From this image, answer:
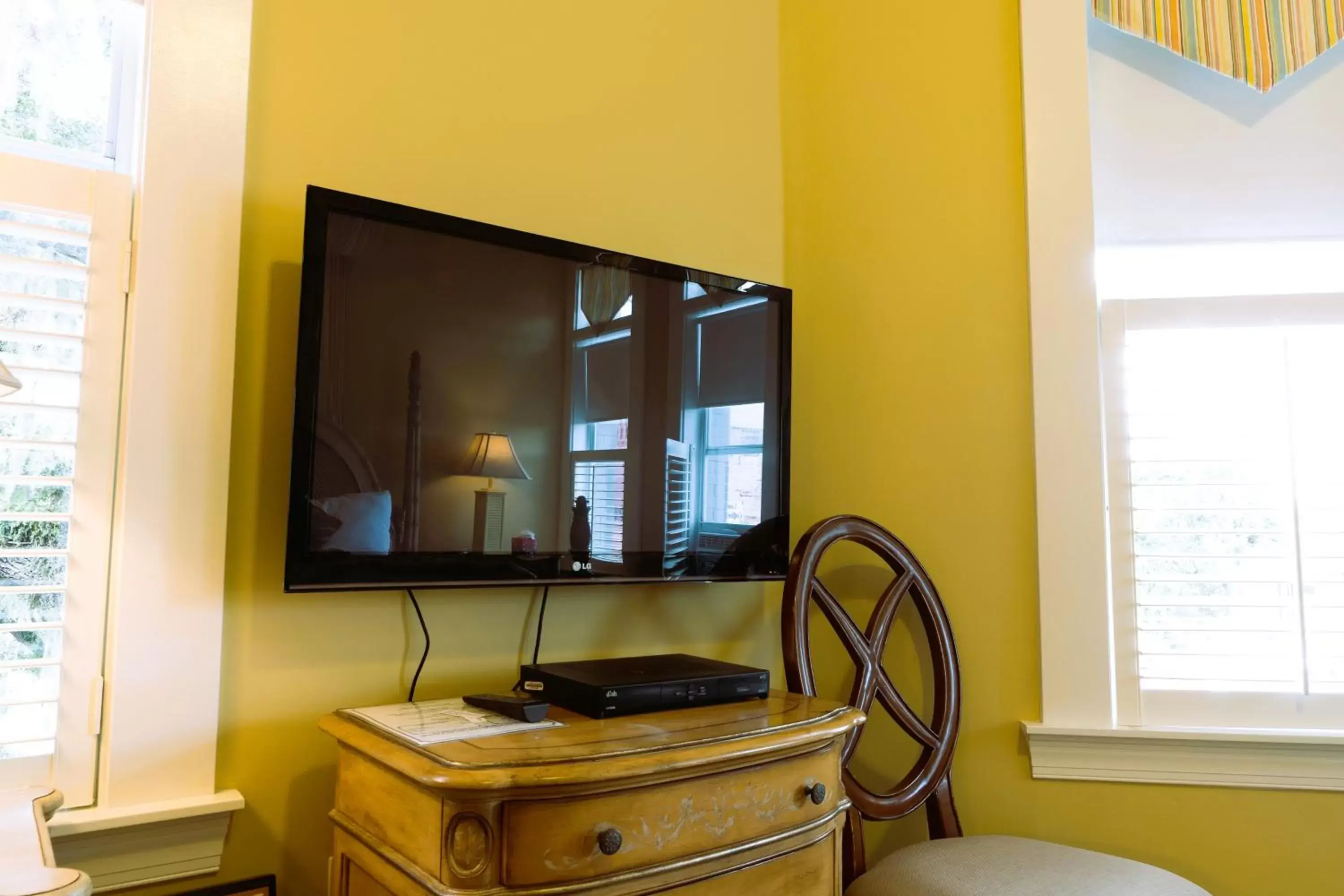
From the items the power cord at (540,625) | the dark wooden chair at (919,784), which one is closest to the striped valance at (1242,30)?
the dark wooden chair at (919,784)

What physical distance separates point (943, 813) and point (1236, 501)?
3.05 feet

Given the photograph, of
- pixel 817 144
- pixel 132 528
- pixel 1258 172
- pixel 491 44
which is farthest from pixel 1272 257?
pixel 132 528

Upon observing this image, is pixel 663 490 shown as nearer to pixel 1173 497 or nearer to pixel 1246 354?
pixel 1173 497

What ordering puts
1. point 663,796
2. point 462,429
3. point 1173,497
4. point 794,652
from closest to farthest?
point 663,796
point 462,429
point 794,652
point 1173,497

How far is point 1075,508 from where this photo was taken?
2.02 meters

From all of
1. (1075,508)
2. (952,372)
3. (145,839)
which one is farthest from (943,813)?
(145,839)

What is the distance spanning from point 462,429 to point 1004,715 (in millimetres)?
1370

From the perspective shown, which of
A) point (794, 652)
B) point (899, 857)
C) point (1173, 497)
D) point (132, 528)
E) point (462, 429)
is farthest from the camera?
point (1173, 497)

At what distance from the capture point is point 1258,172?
207cm

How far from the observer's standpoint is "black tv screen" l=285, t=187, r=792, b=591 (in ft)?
4.71

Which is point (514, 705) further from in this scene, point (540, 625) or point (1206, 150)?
point (1206, 150)

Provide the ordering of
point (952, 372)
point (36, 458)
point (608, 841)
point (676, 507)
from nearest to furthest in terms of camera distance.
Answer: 1. point (608, 841)
2. point (36, 458)
3. point (676, 507)
4. point (952, 372)

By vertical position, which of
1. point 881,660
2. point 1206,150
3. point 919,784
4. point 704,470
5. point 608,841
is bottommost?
point 919,784

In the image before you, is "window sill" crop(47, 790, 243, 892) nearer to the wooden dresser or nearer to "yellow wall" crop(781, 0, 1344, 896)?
the wooden dresser
